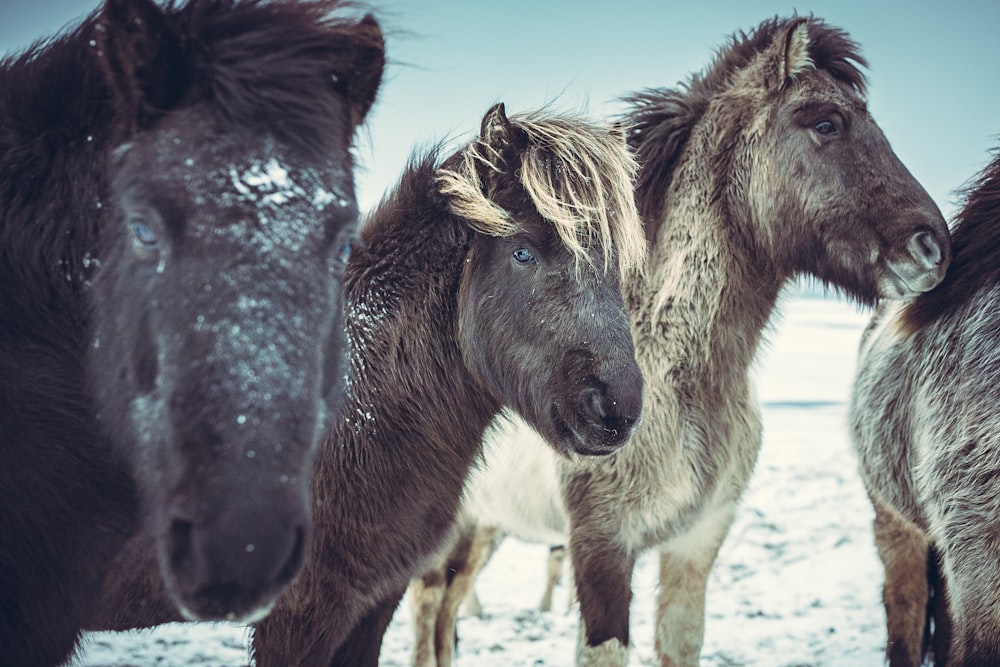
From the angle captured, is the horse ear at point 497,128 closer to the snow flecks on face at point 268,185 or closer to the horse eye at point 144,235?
the snow flecks on face at point 268,185

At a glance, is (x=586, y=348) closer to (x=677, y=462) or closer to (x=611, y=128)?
(x=611, y=128)

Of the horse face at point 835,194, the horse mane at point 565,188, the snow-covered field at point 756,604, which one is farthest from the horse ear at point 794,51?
the horse mane at point 565,188

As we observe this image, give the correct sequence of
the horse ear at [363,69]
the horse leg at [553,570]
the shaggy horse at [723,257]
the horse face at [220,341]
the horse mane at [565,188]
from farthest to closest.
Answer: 1. the horse leg at [553,570]
2. the shaggy horse at [723,257]
3. the horse mane at [565,188]
4. the horse ear at [363,69]
5. the horse face at [220,341]

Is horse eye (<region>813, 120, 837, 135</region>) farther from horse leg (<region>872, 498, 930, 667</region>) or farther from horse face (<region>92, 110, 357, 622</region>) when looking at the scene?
horse face (<region>92, 110, 357, 622</region>)

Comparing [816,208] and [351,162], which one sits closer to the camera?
[351,162]

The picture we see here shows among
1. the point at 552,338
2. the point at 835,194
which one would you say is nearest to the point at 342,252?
the point at 552,338

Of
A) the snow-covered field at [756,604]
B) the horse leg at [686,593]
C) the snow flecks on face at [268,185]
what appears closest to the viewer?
the snow flecks on face at [268,185]

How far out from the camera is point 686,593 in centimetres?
414

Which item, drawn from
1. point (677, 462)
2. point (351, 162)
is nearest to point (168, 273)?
point (351, 162)

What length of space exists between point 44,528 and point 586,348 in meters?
1.62

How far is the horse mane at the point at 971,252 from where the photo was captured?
3383 mm

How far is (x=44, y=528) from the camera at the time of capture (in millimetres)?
1734

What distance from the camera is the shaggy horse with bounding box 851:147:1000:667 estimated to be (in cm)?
298

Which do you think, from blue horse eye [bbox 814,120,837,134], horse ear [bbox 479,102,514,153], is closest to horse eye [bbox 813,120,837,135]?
blue horse eye [bbox 814,120,837,134]
